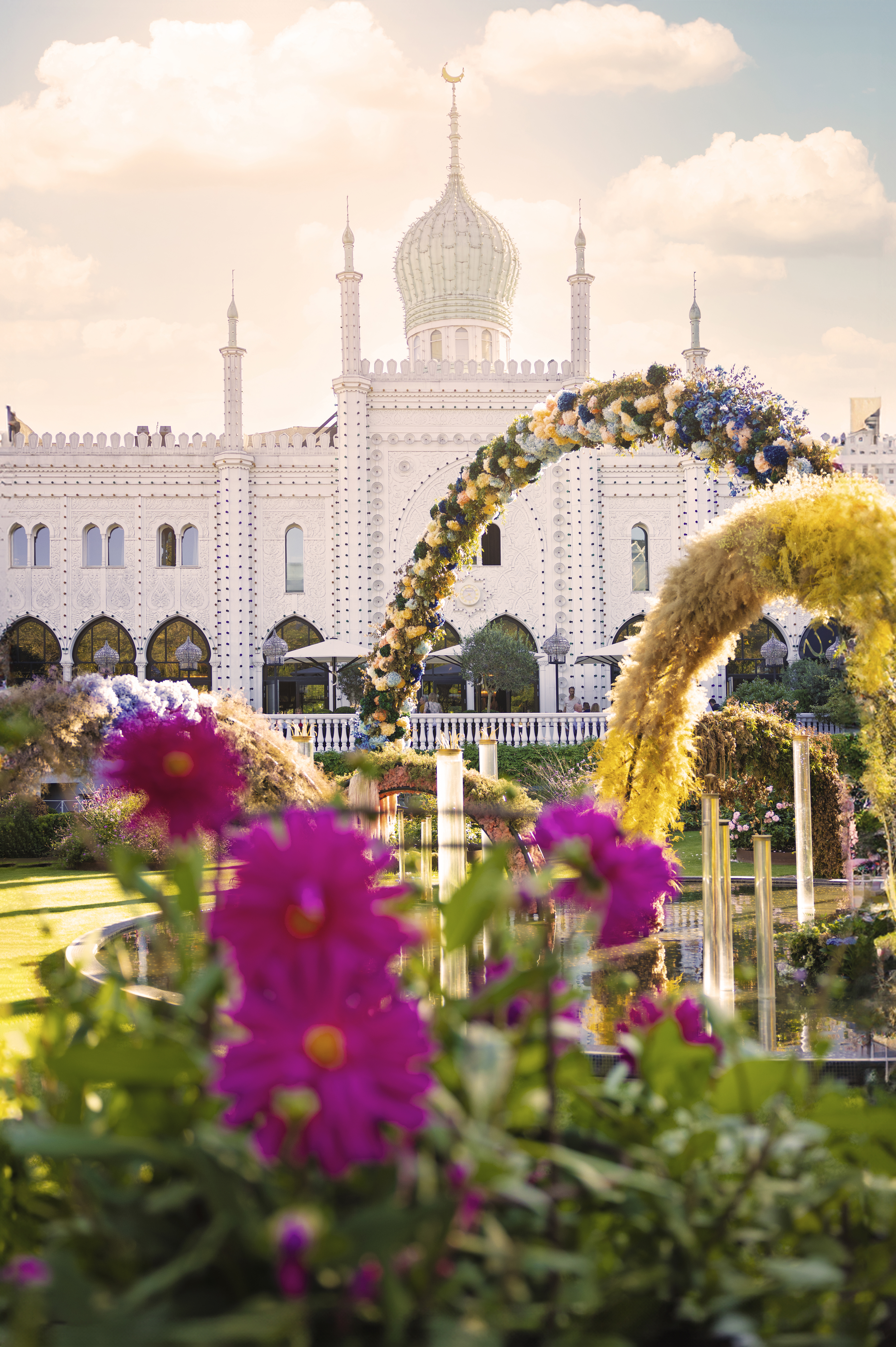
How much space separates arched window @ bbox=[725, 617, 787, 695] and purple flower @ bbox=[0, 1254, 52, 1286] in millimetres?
27140

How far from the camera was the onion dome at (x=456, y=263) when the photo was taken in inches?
1137

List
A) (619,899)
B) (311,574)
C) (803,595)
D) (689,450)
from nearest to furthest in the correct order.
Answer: (619,899) → (803,595) → (689,450) → (311,574)

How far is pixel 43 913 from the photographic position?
13.5 ft

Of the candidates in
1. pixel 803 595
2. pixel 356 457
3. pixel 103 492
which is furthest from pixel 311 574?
pixel 803 595

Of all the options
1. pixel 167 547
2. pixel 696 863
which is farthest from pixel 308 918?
pixel 167 547

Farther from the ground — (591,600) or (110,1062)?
(591,600)

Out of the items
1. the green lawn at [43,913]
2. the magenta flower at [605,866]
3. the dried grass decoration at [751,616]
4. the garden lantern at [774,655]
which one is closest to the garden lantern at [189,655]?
the green lawn at [43,913]

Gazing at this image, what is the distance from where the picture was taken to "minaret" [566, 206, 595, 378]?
27.0 m

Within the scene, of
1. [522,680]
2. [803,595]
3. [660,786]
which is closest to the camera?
[803,595]

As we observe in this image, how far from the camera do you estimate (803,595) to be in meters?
3.76

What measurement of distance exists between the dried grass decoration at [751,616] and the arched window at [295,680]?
23.1 meters

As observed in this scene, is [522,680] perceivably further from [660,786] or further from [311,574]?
[660,786]

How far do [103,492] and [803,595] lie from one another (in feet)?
88.2

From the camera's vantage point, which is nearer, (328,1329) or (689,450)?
(328,1329)
